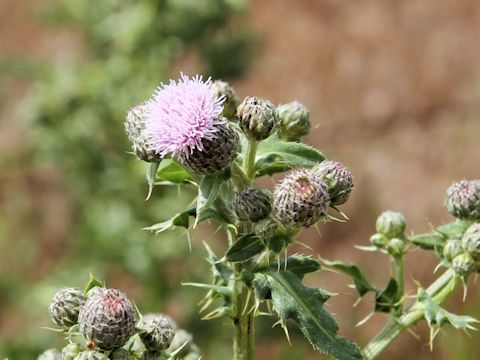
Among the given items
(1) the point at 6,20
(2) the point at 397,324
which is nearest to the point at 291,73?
(1) the point at 6,20

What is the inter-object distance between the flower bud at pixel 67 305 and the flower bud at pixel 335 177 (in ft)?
3.21

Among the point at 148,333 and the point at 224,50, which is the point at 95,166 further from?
the point at 148,333

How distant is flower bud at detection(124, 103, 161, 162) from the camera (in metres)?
3.17

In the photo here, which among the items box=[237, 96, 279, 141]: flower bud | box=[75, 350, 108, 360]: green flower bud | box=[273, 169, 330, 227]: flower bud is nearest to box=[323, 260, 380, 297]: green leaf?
box=[273, 169, 330, 227]: flower bud

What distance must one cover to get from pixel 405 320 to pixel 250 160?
2.94ft

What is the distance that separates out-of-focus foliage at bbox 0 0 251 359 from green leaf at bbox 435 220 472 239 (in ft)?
11.3

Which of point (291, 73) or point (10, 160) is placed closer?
point (10, 160)

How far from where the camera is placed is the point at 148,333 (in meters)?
3.12

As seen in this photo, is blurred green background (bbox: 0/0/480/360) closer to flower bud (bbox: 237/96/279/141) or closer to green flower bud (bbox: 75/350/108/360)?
flower bud (bbox: 237/96/279/141)

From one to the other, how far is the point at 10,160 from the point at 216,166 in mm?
5696

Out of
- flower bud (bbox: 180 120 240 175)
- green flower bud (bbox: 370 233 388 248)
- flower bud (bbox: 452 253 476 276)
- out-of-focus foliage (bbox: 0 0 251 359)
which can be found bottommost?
flower bud (bbox: 452 253 476 276)

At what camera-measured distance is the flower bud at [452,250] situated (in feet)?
11.4

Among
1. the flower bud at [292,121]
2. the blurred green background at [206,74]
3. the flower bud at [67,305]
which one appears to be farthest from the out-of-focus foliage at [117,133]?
the flower bud at [67,305]

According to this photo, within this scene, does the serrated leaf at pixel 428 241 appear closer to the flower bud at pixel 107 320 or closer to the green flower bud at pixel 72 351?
the flower bud at pixel 107 320
